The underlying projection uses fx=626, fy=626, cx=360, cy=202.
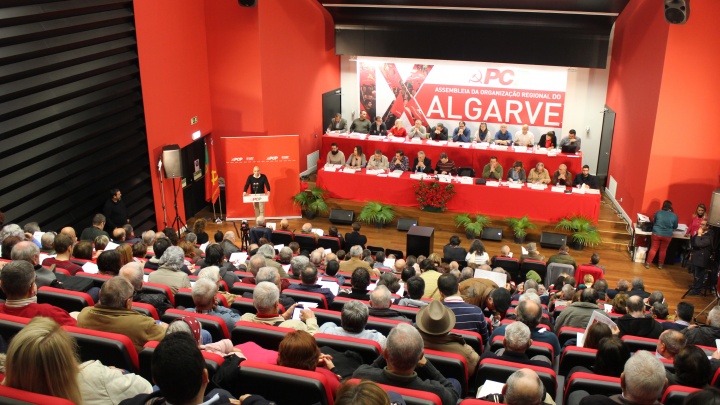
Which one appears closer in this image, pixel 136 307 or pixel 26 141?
pixel 136 307

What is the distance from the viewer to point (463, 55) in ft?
43.0

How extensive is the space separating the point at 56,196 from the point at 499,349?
5.93 m

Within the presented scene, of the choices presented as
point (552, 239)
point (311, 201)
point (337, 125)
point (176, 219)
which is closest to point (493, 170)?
point (552, 239)

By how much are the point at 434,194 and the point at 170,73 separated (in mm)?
4983

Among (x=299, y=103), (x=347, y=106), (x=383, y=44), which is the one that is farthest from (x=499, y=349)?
(x=347, y=106)

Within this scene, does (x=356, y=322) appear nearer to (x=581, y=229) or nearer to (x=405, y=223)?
(x=405, y=223)

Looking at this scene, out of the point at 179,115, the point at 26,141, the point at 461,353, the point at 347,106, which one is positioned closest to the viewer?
the point at 461,353

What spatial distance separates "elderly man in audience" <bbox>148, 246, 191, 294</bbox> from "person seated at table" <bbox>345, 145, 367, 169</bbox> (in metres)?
6.96

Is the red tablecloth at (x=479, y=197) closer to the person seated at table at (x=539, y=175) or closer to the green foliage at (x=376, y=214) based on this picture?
the green foliage at (x=376, y=214)

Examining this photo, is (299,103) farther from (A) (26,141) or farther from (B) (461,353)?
(B) (461,353)

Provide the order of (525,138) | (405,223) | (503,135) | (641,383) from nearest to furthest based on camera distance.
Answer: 1. (641,383)
2. (405,223)
3. (525,138)
4. (503,135)

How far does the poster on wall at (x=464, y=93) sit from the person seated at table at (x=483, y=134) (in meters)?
0.74

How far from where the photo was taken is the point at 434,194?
11.4m

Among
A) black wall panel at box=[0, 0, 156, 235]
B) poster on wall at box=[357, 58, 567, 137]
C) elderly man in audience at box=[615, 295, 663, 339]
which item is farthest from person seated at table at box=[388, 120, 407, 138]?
elderly man in audience at box=[615, 295, 663, 339]
